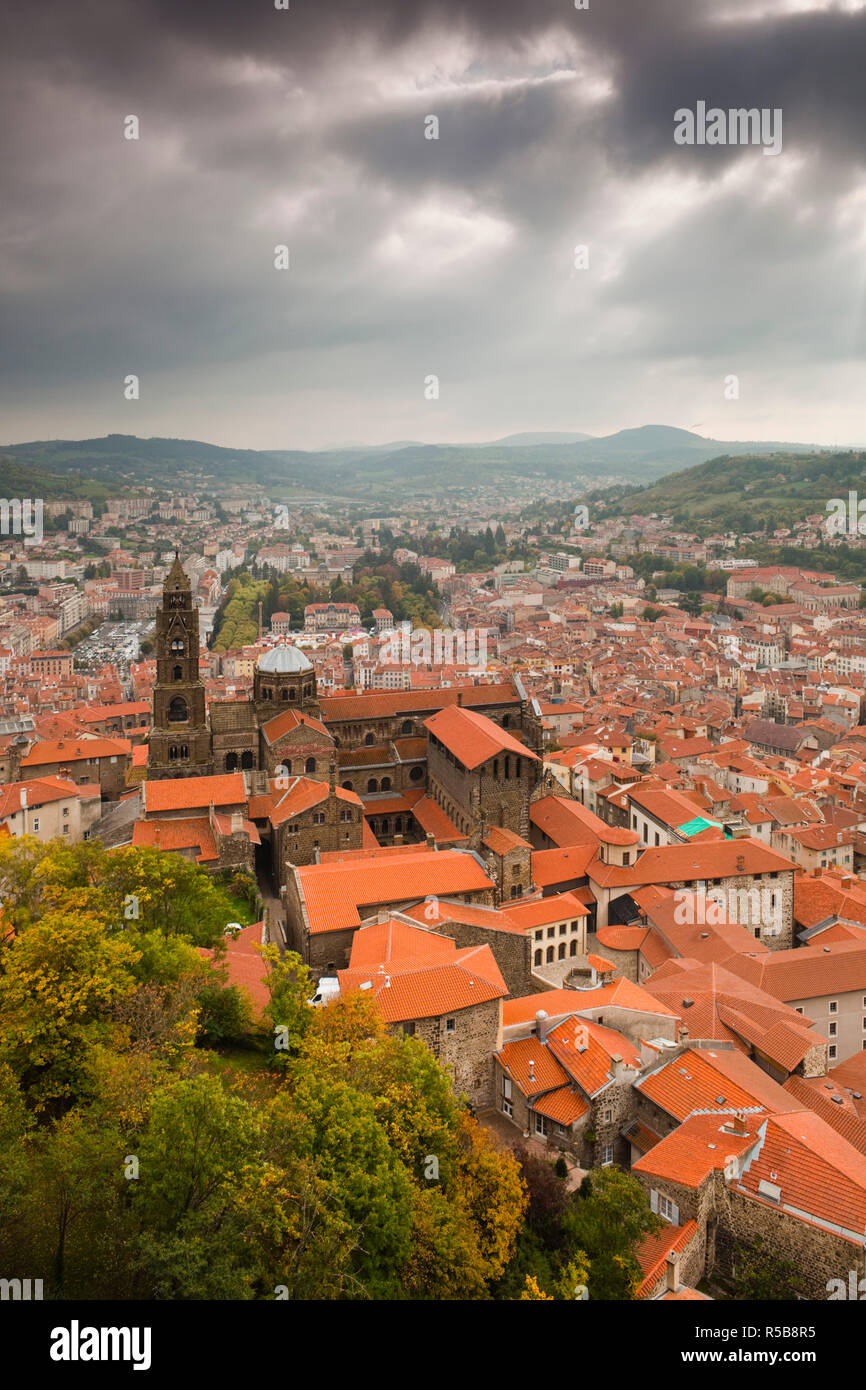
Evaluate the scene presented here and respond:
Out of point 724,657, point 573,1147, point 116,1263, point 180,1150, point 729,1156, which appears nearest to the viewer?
point 116,1263

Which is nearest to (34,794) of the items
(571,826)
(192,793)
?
(192,793)

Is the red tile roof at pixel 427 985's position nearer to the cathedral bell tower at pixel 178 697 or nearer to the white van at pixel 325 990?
the white van at pixel 325 990

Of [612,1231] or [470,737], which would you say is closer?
[612,1231]

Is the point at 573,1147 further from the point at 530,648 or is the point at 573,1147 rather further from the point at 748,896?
the point at 530,648

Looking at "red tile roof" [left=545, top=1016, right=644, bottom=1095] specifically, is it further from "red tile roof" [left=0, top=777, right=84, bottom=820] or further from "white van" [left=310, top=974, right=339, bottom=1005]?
"red tile roof" [left=0, top=777, right=84, bottom=820]

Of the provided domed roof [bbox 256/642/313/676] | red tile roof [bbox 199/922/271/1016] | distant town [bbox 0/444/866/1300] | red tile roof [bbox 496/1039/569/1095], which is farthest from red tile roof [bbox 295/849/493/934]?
domed roof [bbox 256/642/313/676]

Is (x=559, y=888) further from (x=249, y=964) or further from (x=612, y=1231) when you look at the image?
(x=612, y=1231)

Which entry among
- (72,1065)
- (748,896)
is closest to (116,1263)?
(72,1065)
